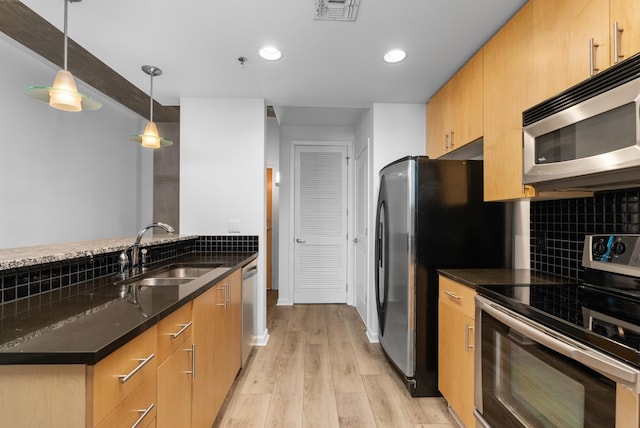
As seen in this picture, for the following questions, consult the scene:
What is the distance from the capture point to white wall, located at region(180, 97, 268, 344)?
3.03 m

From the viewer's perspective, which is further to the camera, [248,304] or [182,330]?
[248,304]

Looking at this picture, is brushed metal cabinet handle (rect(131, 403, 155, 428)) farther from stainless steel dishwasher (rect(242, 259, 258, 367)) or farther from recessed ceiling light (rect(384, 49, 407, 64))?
recessed ceiling light (rect(384, 49, 407, 64))

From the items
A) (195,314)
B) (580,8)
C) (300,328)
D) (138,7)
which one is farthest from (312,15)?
(300,328)

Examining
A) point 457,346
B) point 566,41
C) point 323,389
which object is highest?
point 566,41

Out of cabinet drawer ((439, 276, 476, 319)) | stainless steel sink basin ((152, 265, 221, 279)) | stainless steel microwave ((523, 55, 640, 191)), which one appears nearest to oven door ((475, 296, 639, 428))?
cabinet drawer ((439, 276, 476, 319))

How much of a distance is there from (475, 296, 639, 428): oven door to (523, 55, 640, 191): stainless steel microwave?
620 millimetres

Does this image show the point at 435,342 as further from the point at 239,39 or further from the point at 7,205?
the point at 7,205

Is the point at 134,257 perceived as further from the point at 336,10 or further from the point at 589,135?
the point at 589,135

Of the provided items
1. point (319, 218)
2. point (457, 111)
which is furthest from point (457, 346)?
point (319, 218)

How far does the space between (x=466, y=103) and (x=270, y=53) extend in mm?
1463

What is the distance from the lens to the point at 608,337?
0.90 metres

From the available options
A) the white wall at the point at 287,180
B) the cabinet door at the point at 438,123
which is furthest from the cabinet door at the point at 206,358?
the white wall at the point at 287,180

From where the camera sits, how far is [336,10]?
1725mm

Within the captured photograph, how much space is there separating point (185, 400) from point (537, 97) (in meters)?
2.17
